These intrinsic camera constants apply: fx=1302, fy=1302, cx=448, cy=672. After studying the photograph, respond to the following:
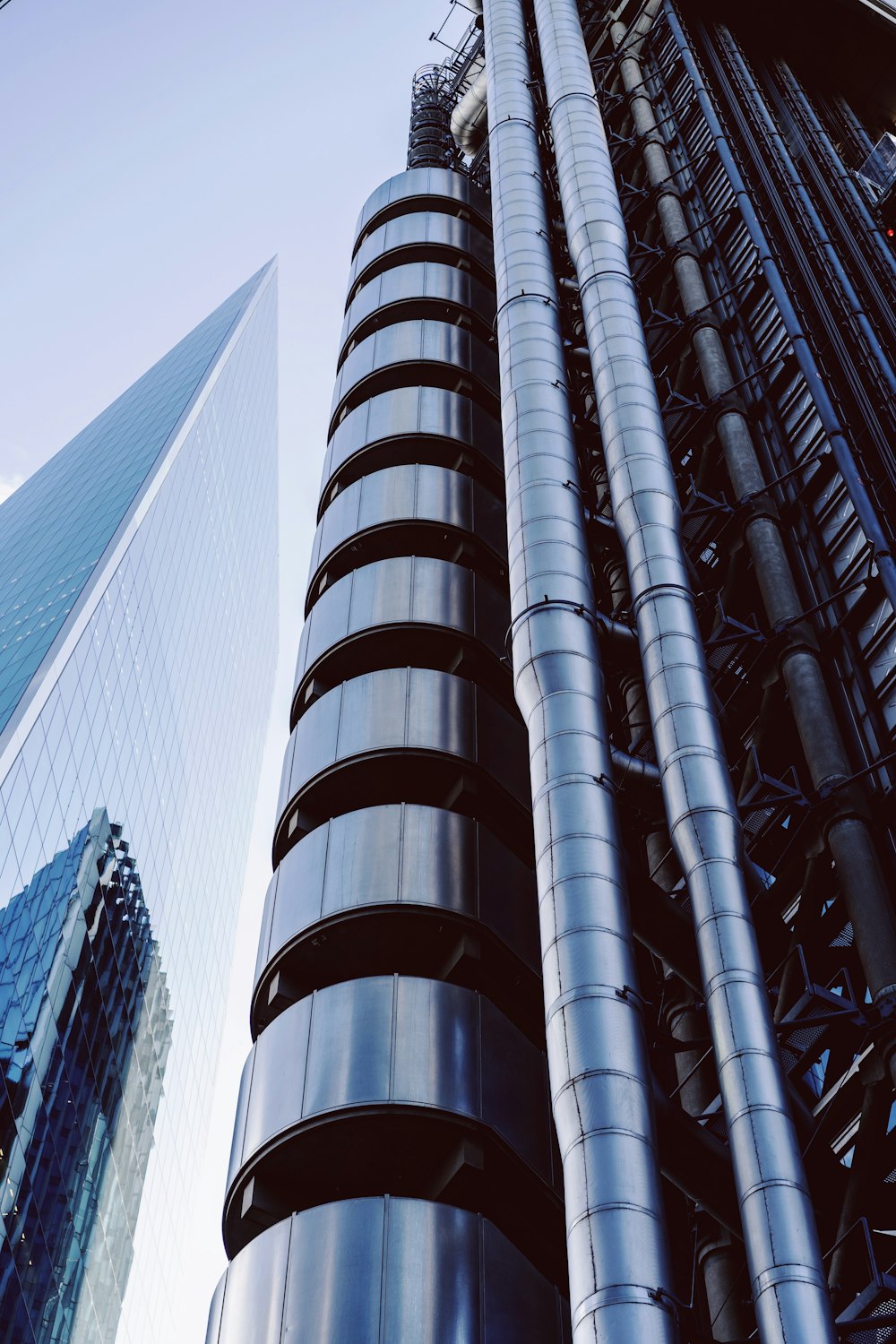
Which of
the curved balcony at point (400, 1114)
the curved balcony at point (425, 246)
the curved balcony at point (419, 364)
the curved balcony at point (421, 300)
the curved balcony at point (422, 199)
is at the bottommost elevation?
the curved balcony at point (400, 1114)

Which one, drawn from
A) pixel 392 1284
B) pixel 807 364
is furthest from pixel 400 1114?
pixel 807 364

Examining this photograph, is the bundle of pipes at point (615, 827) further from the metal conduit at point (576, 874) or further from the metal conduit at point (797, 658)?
the metal conduit at point (797, 658)

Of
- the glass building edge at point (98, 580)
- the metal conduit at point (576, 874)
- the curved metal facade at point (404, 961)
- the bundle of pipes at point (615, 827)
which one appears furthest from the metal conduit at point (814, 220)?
the glass building edge at point (98, 580)

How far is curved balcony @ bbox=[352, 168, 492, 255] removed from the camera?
46.7 meters

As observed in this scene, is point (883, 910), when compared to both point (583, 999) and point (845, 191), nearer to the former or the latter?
point (583, 999)

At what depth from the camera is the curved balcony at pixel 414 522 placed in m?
31.9

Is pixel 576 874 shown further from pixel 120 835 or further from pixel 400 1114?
pixel 120 835

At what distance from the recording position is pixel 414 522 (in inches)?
1241

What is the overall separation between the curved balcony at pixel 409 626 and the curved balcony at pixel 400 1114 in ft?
30.1

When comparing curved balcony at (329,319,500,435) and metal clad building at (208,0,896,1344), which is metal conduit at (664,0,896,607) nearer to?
metal clad building at (208,0,896,1344)

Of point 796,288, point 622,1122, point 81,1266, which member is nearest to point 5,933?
point 81,1266

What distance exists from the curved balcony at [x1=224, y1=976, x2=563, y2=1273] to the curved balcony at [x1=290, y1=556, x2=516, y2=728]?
361 inches

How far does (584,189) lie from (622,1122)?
24628 mm

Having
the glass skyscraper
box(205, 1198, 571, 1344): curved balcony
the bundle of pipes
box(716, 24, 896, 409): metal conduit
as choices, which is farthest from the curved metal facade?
the glass skyscraper
